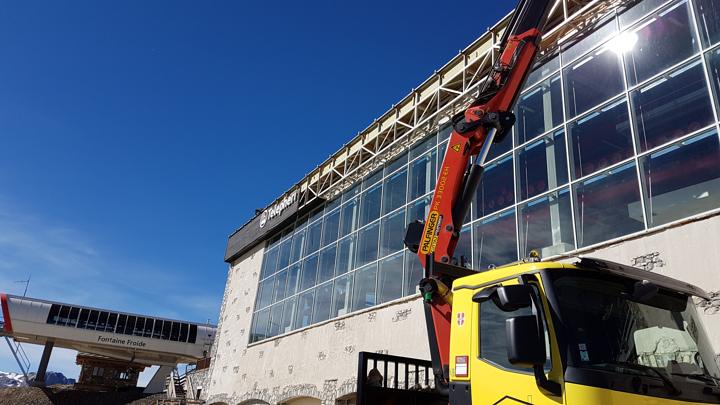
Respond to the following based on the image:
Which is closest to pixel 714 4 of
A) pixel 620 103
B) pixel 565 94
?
pixel 620 103

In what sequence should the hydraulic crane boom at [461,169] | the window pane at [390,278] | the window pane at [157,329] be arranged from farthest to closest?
the window pane at [157,329], the window pane at [390,278], the hydraulic crane boom at [461,169]

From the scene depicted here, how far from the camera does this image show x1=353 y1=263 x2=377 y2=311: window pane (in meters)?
15.5

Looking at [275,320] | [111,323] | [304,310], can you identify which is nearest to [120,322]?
[111,323]

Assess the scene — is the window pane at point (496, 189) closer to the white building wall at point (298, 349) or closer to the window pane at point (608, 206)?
the window pane at point (608, 206)

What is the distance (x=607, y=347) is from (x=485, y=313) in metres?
1.08

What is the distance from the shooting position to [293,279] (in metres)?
21.4

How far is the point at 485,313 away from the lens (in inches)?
181

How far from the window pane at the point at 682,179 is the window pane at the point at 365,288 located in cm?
862

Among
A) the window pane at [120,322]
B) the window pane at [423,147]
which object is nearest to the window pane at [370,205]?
the window pane at [423,147]

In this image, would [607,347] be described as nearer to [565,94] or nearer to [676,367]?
[676,367]

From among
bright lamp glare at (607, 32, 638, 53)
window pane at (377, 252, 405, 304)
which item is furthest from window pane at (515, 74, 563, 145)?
window pane at (377, 252, 405, 304)

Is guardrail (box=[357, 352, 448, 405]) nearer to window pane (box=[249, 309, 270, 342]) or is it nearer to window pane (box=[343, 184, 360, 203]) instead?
window pane (box=[343, 184, 360, 203])

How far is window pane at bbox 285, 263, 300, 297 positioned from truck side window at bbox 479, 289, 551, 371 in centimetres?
1686

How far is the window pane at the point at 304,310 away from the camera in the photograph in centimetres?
1886
